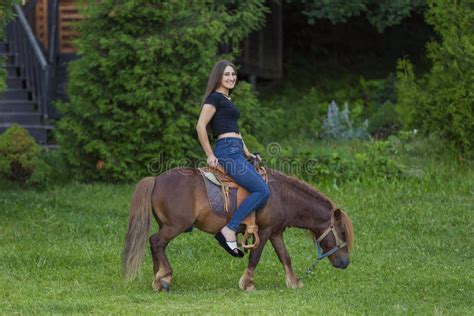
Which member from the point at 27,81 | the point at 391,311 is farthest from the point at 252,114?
the point at 391,311

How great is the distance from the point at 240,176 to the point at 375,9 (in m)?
11.5

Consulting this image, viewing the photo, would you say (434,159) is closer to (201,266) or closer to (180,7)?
(180,7)

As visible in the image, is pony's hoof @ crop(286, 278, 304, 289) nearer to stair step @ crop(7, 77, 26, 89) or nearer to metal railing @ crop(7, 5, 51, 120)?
metal railing @ crop(7, 5, 51, 120)

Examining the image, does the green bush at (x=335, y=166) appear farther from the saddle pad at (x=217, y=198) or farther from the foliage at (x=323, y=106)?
the saddle pad at (x=217, y=198)

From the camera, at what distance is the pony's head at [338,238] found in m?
9.30

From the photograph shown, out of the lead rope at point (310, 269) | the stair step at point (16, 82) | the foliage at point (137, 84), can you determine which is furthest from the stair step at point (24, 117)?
the lead rope at point (310, 269)

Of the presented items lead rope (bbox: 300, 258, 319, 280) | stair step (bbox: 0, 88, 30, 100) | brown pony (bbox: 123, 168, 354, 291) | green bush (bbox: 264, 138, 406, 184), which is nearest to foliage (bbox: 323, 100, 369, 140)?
green bush (bbox: 264, 138, 406, 184)

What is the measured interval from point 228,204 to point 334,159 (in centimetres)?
602

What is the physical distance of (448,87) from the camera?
1495cm

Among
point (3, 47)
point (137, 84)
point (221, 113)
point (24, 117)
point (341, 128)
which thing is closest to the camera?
point (221, 113)

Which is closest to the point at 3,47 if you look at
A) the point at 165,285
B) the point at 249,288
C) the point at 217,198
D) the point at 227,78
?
the point at 227,78

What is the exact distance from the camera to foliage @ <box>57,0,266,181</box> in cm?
1476

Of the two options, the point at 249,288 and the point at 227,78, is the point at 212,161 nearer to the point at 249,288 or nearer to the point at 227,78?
the point at 227,78

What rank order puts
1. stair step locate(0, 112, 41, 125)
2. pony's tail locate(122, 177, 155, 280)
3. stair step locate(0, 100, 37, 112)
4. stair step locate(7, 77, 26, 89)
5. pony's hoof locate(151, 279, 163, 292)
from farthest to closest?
stair step locate(7, 77, 26, 89) → stair step locate(0, 100, 37, 112) → stair step locate(0, 112, 41, 125) → pony's hoof locate(151, 279, 163, 292) → pony's tail locate(122, 177, 155, 280)
